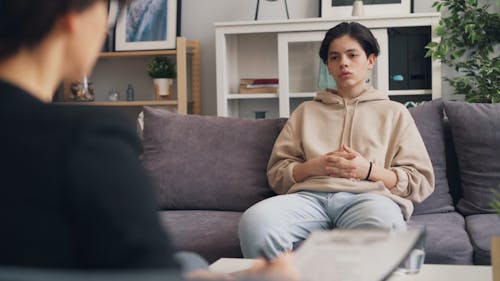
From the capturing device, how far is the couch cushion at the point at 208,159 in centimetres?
A: 267

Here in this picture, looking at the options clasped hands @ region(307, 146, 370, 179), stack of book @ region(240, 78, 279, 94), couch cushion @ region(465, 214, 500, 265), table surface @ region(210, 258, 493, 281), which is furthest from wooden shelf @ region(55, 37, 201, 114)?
table surface @ region(210, 258, 493, 281)

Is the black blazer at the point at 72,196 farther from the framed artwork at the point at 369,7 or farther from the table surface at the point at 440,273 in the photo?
the framed artwork at the point at 369,7

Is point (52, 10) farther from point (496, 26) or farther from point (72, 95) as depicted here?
point (72, 95)

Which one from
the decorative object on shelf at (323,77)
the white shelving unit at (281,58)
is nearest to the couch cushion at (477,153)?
the white shelving unit at (281,58)

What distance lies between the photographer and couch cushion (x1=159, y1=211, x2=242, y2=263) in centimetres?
230

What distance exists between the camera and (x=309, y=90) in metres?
4.10

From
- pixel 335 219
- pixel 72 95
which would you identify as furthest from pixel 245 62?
pixel 335 219

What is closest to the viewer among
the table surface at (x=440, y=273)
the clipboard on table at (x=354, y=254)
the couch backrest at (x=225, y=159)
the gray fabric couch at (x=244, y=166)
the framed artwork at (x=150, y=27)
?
the clipboard on table at (x=354, y=254)

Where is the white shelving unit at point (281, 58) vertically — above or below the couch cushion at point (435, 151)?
above

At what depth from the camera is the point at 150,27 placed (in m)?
4.41

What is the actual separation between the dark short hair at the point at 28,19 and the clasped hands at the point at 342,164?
1.73 meters

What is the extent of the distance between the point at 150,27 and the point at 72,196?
3.91 metres

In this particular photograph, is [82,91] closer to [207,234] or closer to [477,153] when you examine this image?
[207,234]

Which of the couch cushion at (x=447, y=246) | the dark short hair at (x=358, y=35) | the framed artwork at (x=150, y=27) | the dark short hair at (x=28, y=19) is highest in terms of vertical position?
the framed artwork at (x=150, y=27)
